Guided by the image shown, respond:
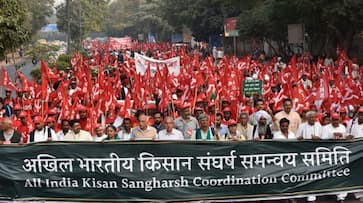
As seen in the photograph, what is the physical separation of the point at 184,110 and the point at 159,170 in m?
1.99

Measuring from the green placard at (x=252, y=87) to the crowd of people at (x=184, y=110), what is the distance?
0.45ft

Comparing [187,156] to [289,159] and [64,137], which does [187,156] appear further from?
[64,137]

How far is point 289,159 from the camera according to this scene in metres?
8.26

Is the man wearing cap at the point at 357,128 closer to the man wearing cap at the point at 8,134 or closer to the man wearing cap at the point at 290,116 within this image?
the man wearing cap at the point at 290,116

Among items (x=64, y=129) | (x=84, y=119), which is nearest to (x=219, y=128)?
(x=64, y=129)

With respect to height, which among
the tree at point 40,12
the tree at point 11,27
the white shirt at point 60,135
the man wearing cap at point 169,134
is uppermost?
the tree at point 40,12

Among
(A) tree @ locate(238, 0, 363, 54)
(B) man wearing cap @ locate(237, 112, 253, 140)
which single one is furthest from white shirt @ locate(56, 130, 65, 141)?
(A) tree @ locate(238, 0, 363, 54)

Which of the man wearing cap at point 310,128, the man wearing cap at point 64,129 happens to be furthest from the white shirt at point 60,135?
the man wearing cap at point 310,128

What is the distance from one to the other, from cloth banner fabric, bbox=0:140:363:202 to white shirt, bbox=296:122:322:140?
4.29 ft

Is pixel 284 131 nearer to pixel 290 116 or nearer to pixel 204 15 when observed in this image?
pixel 290 116

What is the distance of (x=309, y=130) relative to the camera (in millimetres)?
9625

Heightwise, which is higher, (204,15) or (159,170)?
(204,15)

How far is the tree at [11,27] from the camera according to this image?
11.9 metres

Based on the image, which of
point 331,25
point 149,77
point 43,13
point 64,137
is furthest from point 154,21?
point 64,137
